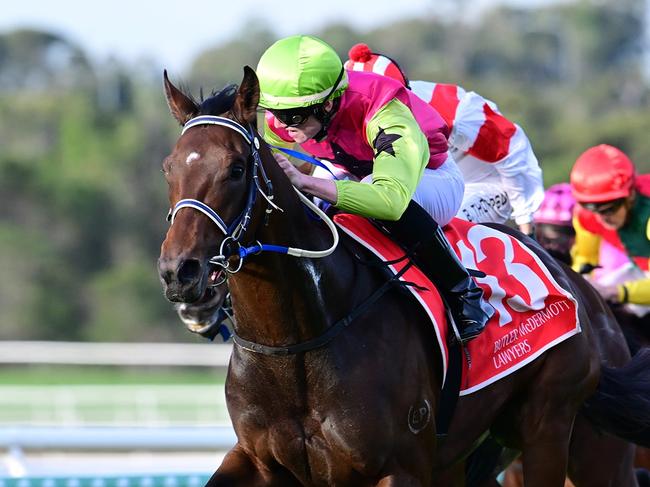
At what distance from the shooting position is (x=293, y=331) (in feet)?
13.1

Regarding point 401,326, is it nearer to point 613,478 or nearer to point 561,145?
point 613,478

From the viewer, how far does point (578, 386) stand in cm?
484

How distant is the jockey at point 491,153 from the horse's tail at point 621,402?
3.14ft

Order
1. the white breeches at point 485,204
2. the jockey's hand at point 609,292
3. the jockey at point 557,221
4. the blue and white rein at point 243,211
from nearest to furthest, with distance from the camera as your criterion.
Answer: the blue and white rein at point 243,211 < the white breeches at point 485,204 < the jockey's hand at point 609,292 < the jockey at point 557,221

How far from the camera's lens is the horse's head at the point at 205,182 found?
11.2 ft

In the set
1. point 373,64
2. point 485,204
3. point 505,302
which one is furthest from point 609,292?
point 373,64

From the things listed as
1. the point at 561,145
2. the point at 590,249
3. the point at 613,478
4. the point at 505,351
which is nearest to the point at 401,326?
the point at 505,351

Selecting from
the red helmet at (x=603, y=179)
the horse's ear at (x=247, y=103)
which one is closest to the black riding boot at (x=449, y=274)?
the horse's ear at (x=247, y=103)

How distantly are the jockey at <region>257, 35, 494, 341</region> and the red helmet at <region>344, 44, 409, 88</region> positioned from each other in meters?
0.64

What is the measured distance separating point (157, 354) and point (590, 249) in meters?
16.0

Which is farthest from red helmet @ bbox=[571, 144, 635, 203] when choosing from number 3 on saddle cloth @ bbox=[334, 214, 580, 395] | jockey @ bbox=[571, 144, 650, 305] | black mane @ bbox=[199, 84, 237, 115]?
black mane @ bbox=[199, 84, 237, 115]

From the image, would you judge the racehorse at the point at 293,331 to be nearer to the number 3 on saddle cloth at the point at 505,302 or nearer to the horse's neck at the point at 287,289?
the horse's neck at the point at 287,289

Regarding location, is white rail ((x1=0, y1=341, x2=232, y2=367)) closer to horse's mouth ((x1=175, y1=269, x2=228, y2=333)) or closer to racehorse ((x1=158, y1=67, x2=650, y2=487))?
horse's mouth ((x1=175, y1=269, x2=228, y2=333))

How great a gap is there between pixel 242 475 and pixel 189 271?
0.97 meters
